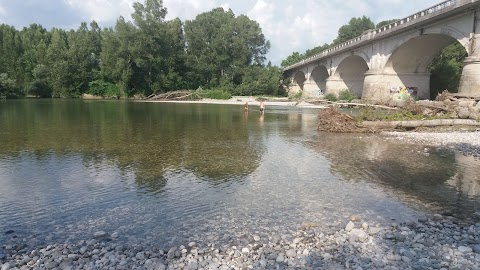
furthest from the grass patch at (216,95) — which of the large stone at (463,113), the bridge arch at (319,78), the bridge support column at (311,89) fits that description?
the large stone at (463,113)

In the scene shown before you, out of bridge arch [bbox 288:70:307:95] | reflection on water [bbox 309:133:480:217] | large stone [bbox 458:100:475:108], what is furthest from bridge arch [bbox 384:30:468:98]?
bridge arch [bbox 288:70:307:95]

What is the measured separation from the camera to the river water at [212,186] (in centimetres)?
883

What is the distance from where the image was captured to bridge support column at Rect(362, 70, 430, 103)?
173ft

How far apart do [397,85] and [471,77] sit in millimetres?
21213

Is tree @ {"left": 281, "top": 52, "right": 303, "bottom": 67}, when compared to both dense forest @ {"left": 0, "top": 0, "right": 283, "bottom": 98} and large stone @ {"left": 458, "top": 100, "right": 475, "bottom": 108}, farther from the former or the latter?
large stone @ {"left": 458, "top": 100, "right": 475, "bottom": 108}

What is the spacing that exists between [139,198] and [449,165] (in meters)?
12.4

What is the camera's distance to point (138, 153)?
1712 centimetres

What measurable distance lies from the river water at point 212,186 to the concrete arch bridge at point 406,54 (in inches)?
808

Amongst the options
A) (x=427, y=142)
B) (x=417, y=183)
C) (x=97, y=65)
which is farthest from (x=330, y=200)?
(x=97, y=65)

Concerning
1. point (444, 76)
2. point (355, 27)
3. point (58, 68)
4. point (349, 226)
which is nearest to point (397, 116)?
point (349, 226)

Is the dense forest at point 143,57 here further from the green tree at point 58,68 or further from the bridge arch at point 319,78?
the bridge arch at point 319,78

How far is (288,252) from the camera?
7.21m

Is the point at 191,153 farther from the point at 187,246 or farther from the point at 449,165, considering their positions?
the point at 449,165

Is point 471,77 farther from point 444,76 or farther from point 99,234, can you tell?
point 99,234
